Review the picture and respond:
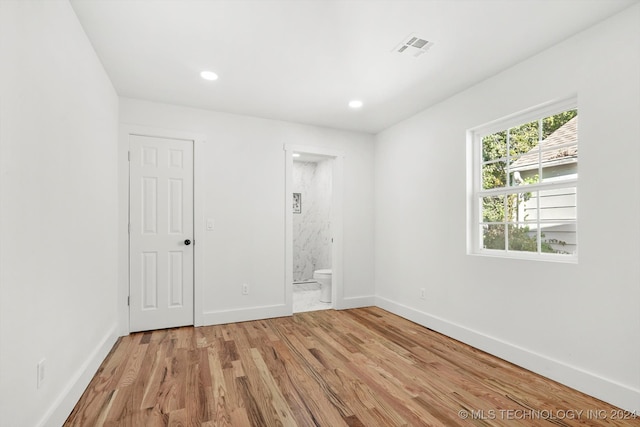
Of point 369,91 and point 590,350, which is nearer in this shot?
point 590,350

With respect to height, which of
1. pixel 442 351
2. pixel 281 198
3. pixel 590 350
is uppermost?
pixel 281 198

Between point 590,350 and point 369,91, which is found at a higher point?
point 369,91

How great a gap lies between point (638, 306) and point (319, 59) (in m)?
2.70

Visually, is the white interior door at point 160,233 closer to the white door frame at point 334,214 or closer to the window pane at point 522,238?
the white door frame at point 334,214

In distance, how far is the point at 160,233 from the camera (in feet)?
11.2

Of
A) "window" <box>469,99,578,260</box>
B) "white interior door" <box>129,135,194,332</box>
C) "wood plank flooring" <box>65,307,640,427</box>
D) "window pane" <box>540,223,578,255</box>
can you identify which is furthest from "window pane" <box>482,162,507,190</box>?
"white interior door" <box>129,135,194,332</box>

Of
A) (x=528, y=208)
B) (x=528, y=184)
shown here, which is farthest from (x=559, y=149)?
(x=528, y=208)

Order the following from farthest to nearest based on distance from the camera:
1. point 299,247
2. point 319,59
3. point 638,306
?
point 299,247 → point 319,59 → point 638,306

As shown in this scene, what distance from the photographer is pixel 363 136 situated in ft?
14.8

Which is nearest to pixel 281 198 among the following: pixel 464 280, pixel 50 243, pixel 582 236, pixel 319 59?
pixel 319 59

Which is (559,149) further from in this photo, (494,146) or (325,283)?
(325,283)

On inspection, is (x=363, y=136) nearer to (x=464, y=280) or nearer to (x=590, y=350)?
(x=464, y=280)

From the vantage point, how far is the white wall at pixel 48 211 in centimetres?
128

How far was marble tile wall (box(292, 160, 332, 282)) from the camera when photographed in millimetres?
6238
